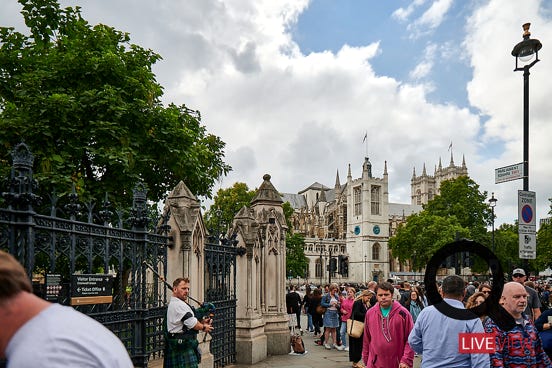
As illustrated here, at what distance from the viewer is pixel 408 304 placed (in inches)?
563

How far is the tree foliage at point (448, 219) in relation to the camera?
55750mm

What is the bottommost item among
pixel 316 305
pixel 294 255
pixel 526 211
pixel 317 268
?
pixel 317 268

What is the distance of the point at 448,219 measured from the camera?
56.0 metres

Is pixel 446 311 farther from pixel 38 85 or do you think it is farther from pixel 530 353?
pixel 38 85

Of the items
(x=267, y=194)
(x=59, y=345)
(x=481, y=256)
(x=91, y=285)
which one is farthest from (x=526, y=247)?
(x=59, y=345)

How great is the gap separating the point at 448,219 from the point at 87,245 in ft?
176

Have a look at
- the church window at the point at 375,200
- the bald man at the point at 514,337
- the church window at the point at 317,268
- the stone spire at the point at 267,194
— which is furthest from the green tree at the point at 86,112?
the church window at the point at 375,200

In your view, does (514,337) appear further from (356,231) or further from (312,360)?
(356,231)

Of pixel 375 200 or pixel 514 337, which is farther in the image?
pixel 375 200

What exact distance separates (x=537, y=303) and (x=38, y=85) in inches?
459

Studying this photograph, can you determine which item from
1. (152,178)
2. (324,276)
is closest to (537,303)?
(152,178)

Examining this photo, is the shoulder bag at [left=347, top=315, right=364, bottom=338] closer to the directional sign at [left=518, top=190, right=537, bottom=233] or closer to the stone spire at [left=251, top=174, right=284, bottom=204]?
the directional sign at [left=518, top=190, right=537, bottom=233]

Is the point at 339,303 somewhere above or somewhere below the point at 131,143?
below

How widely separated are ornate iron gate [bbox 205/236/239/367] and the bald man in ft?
20.3
